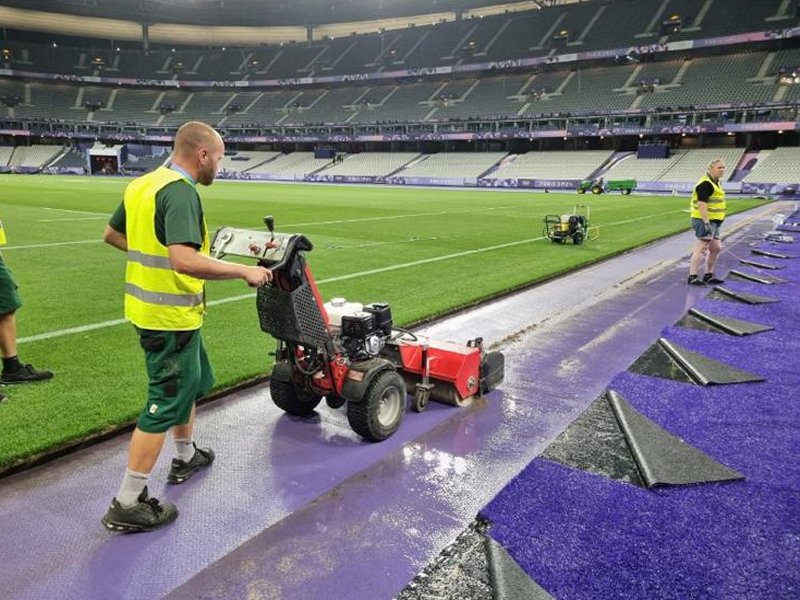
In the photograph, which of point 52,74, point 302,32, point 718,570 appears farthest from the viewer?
point 302,32

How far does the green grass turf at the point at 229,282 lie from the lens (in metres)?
4.43

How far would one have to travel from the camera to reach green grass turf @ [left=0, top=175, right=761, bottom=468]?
443 centimetres

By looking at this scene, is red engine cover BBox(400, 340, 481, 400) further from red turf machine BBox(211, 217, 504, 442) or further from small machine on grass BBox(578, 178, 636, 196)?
small machine on grass BBox(578, 178, 636, 196)

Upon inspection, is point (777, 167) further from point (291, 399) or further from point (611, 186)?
point (291, 399)

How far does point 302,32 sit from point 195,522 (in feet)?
310

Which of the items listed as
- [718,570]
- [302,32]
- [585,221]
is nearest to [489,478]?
[718,570]

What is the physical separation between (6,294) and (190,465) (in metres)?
2.56

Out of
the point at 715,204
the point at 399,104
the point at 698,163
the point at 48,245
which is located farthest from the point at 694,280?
the point at 399,104

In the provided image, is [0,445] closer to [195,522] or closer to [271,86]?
[195,522]

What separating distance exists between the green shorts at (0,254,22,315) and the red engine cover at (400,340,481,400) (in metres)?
3.34

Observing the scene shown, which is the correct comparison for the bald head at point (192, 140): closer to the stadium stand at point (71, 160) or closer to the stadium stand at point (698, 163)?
the stadium stand at point (698, 163)

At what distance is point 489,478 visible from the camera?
140 inches

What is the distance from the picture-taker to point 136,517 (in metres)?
2.95

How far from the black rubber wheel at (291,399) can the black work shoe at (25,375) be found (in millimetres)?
2159
